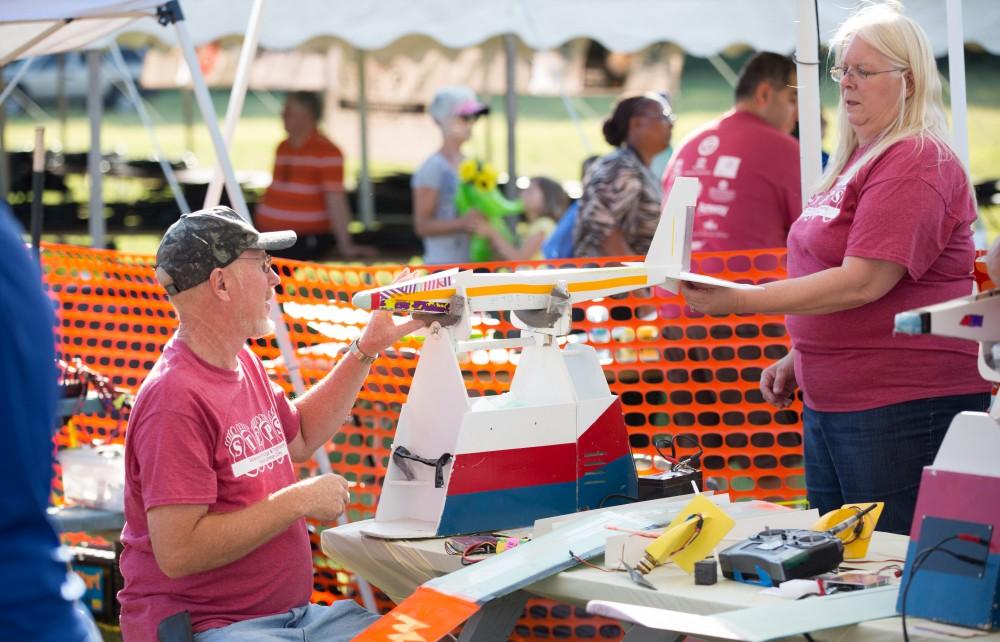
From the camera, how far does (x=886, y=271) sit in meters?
2.71

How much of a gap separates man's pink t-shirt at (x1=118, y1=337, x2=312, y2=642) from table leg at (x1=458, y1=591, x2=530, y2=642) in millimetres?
463

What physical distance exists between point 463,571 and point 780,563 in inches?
24.2

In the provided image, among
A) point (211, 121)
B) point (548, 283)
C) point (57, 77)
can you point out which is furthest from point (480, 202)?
point (57, 77)

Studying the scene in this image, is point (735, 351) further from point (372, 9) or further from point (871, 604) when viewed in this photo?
point (372, 9)

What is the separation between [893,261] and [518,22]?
5.54 m

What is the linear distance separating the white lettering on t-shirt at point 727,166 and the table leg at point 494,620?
2464mm

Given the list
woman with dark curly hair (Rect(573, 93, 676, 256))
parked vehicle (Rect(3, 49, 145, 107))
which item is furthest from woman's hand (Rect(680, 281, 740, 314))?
parked vehicle (Rect(3, 49, 145, 107))

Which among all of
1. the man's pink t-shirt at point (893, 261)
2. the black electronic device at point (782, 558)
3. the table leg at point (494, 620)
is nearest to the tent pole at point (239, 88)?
the man's pink t-shirt at point (893, 261)

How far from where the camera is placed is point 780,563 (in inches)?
87.9

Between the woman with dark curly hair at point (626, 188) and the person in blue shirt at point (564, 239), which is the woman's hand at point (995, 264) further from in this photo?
the person in blue shirt at point (564, 239)

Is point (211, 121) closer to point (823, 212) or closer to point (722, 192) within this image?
point (722, 192)

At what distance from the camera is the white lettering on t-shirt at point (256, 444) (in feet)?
8.46

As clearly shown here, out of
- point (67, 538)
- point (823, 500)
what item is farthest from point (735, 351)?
point (67, 538)

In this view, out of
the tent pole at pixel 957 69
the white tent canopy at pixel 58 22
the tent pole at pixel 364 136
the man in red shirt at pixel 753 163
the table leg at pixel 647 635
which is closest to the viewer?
the table leg at pixel 647 635
